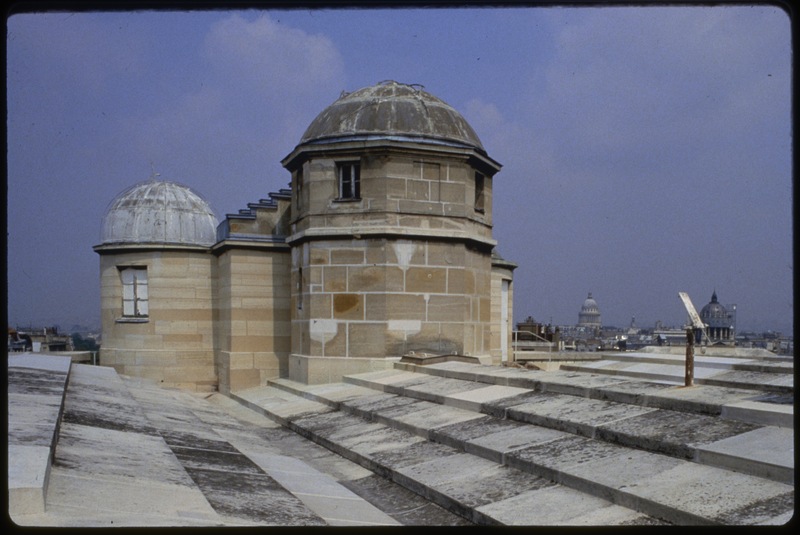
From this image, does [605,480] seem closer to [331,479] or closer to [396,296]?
[331,479]

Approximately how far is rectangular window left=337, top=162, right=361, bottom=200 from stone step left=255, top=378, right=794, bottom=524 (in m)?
4.38

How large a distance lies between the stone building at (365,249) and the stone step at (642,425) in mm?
3846

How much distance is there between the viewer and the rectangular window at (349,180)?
45.6ft

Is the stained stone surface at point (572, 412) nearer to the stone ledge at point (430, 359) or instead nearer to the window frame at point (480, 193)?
the stone ledge at point (430, 359)

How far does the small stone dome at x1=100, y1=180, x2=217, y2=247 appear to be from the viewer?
19078mm

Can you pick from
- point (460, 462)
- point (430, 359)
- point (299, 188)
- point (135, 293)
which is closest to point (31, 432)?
point (460, 462)

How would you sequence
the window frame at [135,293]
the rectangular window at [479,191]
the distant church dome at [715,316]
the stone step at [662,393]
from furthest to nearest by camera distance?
the distant church dome at [715,316] < the window frame at [135,293] < the rectangular window at [479,191] < the stone step at [662,393]

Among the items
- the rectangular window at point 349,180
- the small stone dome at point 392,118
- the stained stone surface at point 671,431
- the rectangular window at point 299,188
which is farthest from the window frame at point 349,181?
the stained stone surface at point 671,431

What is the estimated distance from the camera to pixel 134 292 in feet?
61.8

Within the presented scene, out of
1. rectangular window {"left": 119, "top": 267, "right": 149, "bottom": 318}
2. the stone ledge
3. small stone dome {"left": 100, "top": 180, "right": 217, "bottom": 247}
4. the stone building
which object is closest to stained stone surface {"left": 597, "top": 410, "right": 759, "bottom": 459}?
the stone ledge

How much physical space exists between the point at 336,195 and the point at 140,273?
7417mm

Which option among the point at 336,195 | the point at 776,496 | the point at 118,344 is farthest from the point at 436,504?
the point at 118,344

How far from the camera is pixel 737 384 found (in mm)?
7453

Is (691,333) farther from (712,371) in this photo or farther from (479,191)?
(479,191)
